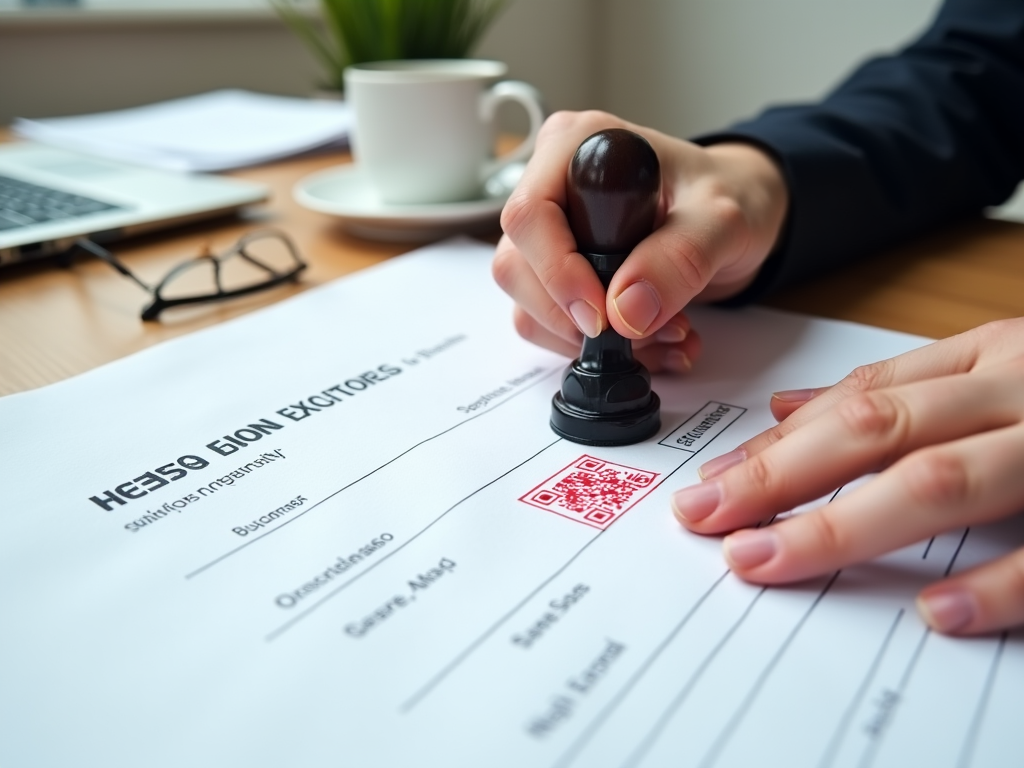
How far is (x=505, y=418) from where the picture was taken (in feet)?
1.54

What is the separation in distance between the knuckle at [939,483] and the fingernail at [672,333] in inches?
7.7

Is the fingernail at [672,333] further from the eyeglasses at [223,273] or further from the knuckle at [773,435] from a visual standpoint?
the eyeglasses at [223,273]

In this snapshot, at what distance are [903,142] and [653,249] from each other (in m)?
0.43

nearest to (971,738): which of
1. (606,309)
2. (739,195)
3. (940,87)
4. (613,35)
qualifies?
(606,309)

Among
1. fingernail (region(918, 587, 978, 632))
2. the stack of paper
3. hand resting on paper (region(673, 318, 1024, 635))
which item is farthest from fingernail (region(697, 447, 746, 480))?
the stack of paper

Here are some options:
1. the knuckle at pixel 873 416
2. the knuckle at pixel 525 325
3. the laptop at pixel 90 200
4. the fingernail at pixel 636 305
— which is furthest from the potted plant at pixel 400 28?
the knuckle at pixel 873 416

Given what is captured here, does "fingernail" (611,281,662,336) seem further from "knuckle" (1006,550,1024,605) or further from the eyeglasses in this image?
the eyeglasses

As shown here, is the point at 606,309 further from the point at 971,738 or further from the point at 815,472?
the point at 971,738

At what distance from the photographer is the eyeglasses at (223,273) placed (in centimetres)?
64

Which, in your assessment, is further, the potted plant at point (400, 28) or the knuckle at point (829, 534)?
the potted plant at point (400, 28)

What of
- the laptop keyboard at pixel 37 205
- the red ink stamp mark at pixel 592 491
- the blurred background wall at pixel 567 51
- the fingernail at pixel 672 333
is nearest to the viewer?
the red ink stamp mark at pixel 592 491

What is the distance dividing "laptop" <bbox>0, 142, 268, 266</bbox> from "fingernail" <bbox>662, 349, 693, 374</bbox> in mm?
518

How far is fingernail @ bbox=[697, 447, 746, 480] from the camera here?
401 mm

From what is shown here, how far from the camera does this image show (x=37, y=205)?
0.78 metres
